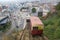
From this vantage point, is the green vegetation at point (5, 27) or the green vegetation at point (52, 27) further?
the green vegetation at point (5, 27)

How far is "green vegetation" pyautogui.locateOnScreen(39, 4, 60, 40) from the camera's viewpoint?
309 centimetres

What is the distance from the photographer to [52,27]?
150 inches

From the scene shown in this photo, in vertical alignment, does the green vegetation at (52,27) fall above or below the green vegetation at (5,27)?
below

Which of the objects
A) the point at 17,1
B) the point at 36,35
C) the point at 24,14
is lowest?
the point at 36,35

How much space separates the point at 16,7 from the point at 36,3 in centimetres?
73

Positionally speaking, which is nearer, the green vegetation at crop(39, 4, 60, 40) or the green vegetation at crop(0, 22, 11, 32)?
the green vegetation at crop(39, 4, 60, 40)

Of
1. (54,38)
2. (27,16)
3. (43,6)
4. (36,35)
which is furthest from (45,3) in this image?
(54,38)

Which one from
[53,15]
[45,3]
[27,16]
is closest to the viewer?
[27,16]

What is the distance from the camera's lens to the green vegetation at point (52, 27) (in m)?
3.09

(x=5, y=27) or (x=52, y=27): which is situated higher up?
(x=5, y=27)

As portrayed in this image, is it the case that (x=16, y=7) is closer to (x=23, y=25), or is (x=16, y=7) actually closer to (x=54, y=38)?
(x=23, y=25)

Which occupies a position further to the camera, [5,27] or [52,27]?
[52,27]

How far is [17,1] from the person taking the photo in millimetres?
4309

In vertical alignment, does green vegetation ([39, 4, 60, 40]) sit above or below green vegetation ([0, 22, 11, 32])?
below
